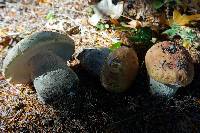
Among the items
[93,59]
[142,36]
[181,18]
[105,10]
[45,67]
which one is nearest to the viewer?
[45,67]

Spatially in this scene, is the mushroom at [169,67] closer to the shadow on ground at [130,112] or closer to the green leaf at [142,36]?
the shadow on ground at [130,112]

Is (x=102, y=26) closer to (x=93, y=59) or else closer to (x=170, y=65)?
(x=93, y=59)

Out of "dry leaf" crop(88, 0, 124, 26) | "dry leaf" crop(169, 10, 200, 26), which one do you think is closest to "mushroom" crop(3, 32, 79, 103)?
"dry leaf" crop(88, 0, 124, 26)

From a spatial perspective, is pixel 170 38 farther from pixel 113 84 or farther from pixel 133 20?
pixel 113 84

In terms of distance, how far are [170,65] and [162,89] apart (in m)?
0.30

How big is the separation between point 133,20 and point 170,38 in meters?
0.53

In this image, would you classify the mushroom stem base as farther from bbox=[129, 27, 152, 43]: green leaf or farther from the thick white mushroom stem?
the thick white mushroom stem

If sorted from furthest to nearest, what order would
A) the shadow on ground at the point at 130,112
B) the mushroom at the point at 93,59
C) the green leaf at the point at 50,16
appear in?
1. the green leaf at the point at 50,16
2. the mushroom at the point at 93,59
3. the shadow on ground at the point at 130,112

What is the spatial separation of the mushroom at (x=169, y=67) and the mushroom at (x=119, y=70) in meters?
0.19

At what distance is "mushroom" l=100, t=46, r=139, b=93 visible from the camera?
322 cm

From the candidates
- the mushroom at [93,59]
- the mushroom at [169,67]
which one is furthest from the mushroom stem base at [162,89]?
the mushroom at [93,59]

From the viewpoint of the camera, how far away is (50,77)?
3297 mm

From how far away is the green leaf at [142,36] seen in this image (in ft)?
12.5

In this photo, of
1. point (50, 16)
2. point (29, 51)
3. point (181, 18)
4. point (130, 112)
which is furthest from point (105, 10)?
point (130, 112)
